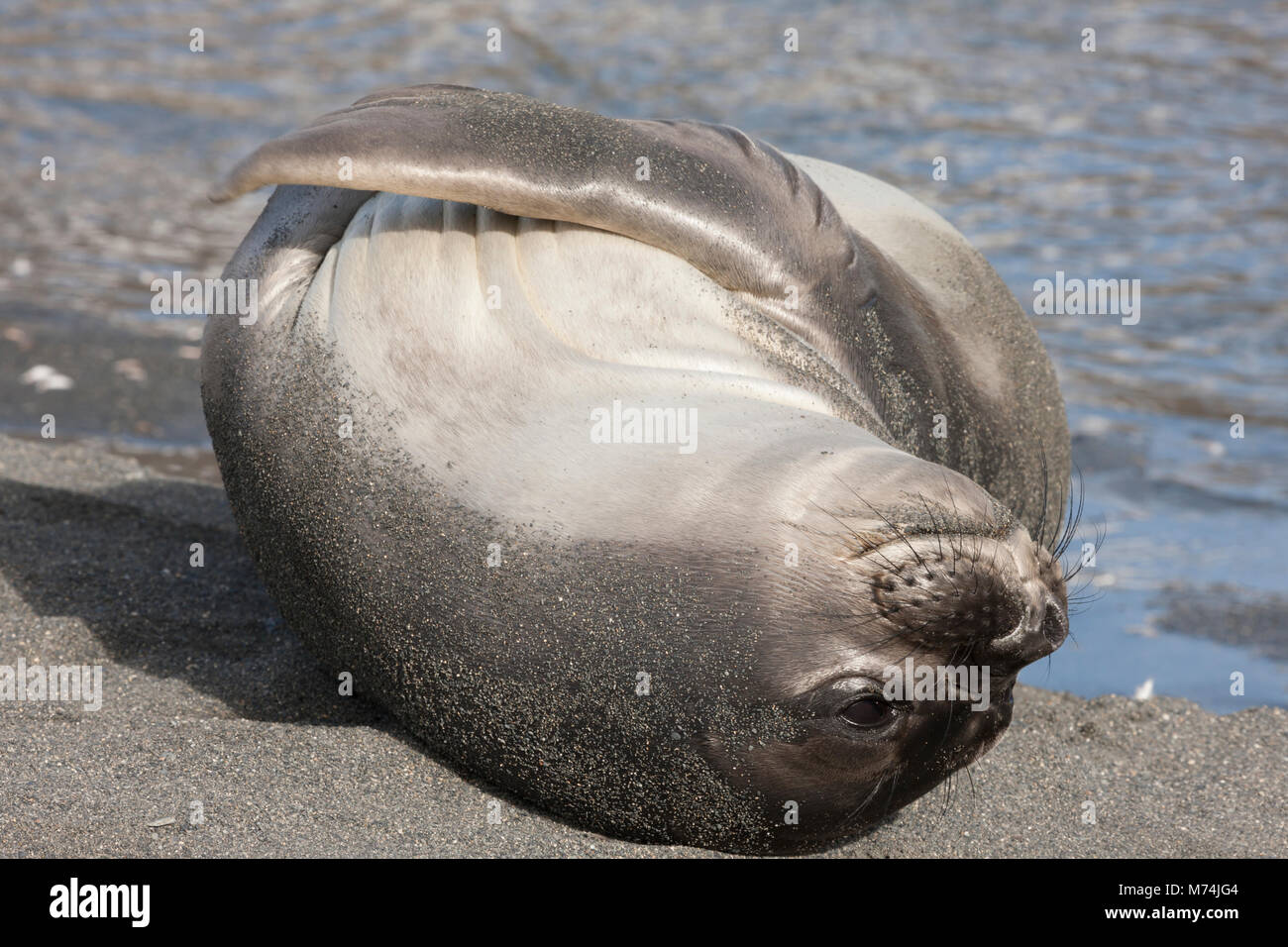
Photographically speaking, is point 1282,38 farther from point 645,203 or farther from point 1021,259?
point 645,203

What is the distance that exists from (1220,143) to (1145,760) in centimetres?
784

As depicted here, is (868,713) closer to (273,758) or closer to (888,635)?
(888,635)

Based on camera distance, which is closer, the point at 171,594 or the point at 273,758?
the point at 273,758

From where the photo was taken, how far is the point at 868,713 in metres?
3.11

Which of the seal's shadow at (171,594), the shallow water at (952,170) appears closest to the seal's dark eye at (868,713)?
the seal's shadow at (171,594)

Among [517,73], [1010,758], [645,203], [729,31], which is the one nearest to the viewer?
[645,203]

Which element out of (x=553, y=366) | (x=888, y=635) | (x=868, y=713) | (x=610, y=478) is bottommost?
(x=868, y=713)

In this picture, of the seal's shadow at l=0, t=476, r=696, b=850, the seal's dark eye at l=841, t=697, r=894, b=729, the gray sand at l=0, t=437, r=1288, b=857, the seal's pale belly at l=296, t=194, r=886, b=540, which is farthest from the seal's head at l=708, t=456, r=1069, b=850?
the seal's shadow at l=0, t=476, r=696, b=850

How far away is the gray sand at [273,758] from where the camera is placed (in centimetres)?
324

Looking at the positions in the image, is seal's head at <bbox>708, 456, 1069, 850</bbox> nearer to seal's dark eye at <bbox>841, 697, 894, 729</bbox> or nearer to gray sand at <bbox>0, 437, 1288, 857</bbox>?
seal's dark eye at <bbox>841, 697, 894, 729</bbox>

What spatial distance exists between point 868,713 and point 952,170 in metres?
8.22

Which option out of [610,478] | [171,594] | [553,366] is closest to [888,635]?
[610,478]
